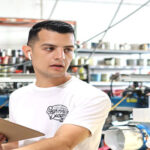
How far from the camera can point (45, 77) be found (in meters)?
1.07

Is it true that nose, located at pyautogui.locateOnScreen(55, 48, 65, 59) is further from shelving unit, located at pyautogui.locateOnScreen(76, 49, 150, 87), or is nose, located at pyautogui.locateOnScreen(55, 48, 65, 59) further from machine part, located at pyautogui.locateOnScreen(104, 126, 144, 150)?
shelving unit, located at pyautogui.locateOnScreen(76, 49, 150, 87)

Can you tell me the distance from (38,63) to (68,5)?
5.68 meters

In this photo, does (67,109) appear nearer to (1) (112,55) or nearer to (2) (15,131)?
(2) (15,131)

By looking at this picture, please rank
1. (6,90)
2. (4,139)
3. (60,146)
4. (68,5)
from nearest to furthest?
(60,146) < (4,139) < (6,90) < (68,5)

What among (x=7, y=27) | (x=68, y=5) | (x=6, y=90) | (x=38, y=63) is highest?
(x=68, y=5)

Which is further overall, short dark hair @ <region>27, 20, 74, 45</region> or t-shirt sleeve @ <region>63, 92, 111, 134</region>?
short dark hair @ <region>27, 20, 74, 45</region>

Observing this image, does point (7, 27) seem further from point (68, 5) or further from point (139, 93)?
point (139, 93)

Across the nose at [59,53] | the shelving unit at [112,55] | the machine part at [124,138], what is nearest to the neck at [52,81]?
the nose at [59,53]

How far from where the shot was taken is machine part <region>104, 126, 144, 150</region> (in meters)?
1.17

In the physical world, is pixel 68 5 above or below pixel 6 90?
above

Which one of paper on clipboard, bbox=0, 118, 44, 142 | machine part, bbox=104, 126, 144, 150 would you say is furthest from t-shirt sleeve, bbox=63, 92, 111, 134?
machine part, bbox=104, 126, 144, 150

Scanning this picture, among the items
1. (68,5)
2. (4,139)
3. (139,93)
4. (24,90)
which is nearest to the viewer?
(4,139)

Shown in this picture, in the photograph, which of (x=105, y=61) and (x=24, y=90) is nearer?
(x=24, y=90)

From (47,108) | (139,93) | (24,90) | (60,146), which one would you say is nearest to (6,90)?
(139,93)
